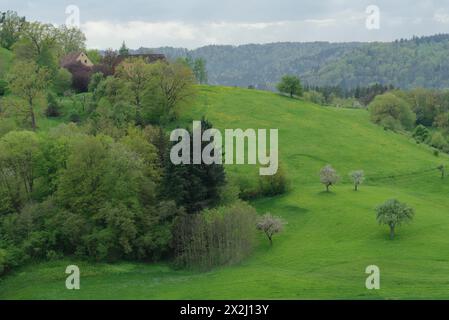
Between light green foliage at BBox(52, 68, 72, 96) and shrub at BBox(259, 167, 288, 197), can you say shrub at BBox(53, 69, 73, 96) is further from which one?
shrub at BBox(259, 167, 288, 197)

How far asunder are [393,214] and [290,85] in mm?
67438

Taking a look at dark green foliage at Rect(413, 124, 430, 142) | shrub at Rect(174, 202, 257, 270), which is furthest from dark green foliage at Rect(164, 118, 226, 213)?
dark green foliage at Rect(413, 124, 430, 142)

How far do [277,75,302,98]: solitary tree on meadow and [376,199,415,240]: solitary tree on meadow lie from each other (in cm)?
6604

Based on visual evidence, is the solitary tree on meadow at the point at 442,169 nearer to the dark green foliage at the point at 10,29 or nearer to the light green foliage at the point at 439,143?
the light green foliage at the point at 439,143

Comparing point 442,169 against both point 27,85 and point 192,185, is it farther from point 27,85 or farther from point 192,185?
point 27,85

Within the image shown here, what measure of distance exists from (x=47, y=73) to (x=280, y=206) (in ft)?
146

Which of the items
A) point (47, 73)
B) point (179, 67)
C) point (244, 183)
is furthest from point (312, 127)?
point (47, 73)

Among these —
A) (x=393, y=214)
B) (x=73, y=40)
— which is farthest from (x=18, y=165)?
(x=73, y=40)

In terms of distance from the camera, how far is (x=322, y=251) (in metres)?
53.6

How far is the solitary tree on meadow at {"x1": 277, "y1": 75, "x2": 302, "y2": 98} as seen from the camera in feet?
397

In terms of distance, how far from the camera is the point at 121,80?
289 feet
